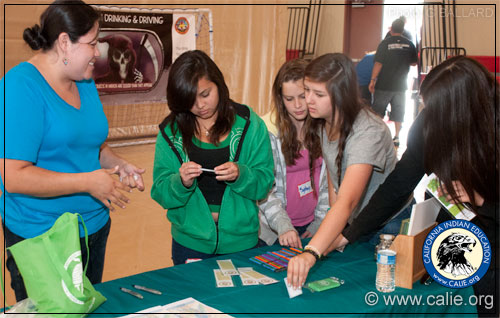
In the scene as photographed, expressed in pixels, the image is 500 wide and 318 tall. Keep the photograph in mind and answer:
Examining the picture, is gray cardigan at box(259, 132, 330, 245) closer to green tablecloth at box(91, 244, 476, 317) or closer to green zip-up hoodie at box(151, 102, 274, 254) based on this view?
green zip-up hoodie at box(151, 102, 274, 254)

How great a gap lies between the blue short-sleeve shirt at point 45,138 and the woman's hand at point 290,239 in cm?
67

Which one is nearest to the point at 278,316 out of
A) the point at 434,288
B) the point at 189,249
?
the point at 434,288

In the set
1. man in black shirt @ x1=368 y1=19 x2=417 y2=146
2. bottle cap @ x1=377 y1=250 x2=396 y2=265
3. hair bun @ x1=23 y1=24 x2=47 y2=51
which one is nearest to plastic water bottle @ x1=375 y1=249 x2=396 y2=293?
bottle cap @ x1=377 y1=250 x2=396 y2=265

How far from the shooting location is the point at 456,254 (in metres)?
1.50

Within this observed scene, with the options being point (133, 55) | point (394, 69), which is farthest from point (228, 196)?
point (394, 69)

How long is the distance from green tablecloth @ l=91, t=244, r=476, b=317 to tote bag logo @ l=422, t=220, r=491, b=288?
0.05 meters

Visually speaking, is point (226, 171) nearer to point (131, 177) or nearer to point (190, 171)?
point (190, 171)

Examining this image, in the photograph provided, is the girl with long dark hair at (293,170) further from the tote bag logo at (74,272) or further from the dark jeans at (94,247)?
the tote bag logo at (74,272)

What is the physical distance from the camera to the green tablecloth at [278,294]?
141cm

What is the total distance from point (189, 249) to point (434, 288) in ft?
2.97

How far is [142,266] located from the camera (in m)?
2.97

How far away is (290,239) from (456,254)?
630 mm

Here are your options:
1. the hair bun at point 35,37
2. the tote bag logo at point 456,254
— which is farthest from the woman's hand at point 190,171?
the tote bag logo at point 456,254

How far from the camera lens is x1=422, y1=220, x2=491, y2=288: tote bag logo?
149 centimetres
